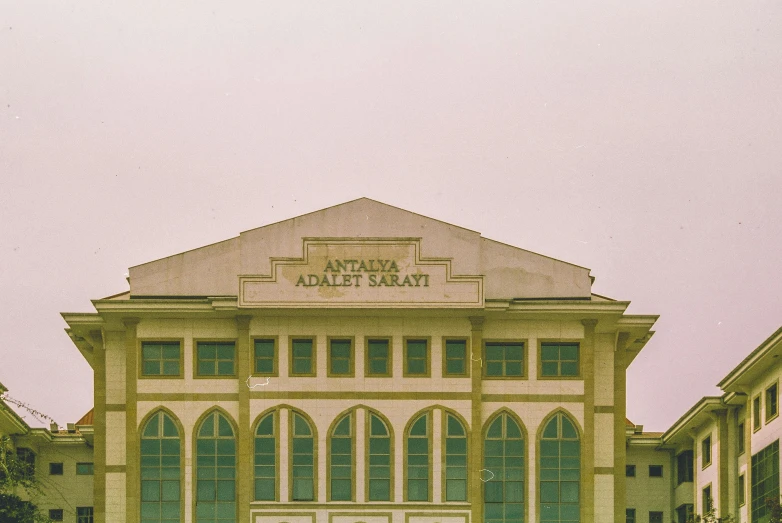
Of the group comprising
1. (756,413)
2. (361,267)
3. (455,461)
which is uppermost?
(361,267)

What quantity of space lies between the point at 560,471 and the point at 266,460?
38.2 ft

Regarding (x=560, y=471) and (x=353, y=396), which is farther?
(x=353, y=396)

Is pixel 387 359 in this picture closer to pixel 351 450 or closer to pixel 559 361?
pixel 351 450

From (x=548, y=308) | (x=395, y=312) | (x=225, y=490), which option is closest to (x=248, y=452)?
(x=225, y=490)

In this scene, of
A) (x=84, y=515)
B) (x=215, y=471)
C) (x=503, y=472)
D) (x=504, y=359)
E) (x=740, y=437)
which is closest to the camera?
(x=215, y=471)

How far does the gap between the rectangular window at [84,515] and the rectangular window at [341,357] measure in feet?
66.3

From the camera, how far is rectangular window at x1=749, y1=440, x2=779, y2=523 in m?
75.7

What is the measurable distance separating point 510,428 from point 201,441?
12.3m

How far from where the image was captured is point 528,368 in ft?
254

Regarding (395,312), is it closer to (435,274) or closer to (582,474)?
(435,274)

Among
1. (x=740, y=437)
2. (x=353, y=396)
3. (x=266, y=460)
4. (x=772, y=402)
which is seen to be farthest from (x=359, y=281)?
(x=740, y=437)

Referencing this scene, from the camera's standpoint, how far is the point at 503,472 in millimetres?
76938

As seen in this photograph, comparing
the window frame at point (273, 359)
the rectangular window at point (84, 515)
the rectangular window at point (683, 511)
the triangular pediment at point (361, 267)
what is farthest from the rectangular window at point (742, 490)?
the rectangular window at point (84, 515)

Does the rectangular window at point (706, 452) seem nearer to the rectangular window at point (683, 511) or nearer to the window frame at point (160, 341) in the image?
the rectangular window at point (683, 511)
